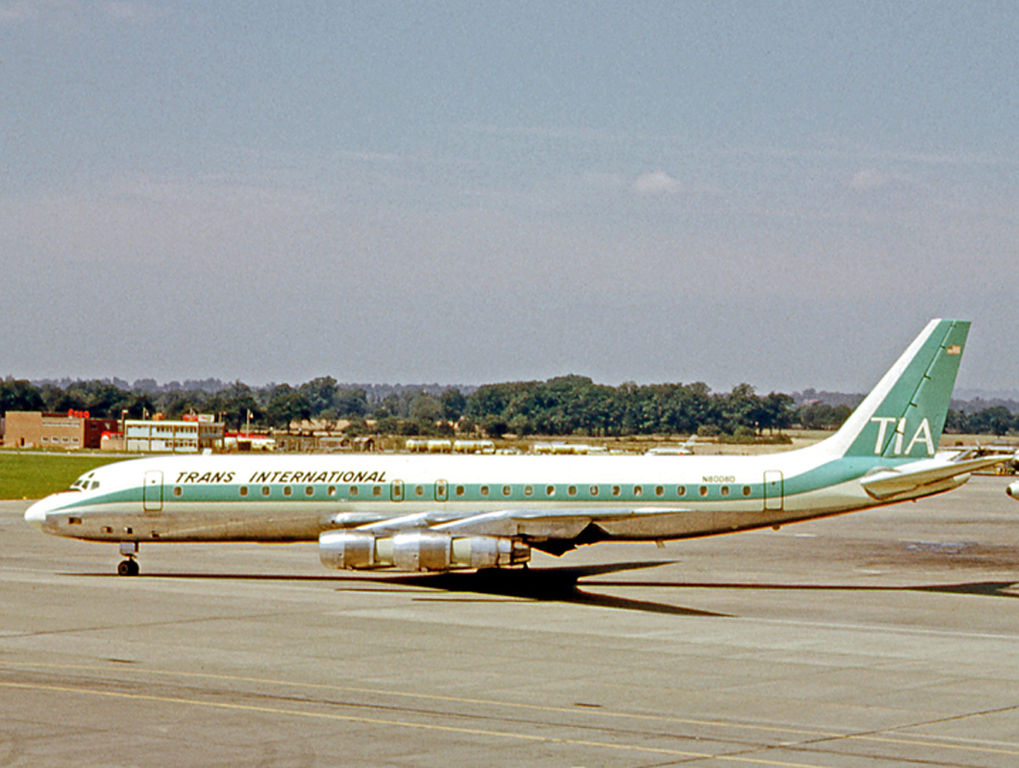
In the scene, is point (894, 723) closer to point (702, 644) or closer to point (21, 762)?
point (702, 644)

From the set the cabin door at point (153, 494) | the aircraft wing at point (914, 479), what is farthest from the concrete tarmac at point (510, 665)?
the aircraft wing at point (914, 479)

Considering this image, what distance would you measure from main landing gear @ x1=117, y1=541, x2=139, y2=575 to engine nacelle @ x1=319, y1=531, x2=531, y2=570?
26.5 feet

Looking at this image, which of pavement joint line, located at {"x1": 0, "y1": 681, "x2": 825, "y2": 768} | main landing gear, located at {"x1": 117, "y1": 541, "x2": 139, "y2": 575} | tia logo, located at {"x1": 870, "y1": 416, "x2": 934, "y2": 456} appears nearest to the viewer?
pavement joint line, located at {"x1": 0, "y1": 681, "x2": 825, "y2": 768}

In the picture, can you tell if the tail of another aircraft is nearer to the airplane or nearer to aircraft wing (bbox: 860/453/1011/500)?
the airplane

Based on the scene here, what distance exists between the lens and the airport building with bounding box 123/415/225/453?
190500 millimetres

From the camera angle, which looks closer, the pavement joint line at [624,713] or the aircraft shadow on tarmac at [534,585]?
the pavement joint line at [624,713]

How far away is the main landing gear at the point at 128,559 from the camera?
4122cm

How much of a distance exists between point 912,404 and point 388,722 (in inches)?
978

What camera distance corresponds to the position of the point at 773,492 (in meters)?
39.1

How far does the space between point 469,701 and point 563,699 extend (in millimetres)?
1587

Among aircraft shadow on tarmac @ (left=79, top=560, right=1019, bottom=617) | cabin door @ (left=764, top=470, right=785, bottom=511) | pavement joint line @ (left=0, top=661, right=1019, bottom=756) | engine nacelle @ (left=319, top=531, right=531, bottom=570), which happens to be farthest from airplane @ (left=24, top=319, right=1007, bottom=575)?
pavement joint line @ (left=0, top=661, right=1019, bottom=756)

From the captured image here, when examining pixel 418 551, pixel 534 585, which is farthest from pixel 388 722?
pixel 534 585

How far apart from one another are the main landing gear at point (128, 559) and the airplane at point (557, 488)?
0.20 feet

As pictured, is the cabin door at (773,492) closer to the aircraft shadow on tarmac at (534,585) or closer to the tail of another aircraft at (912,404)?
the tail of another aircraft at (912,404)
